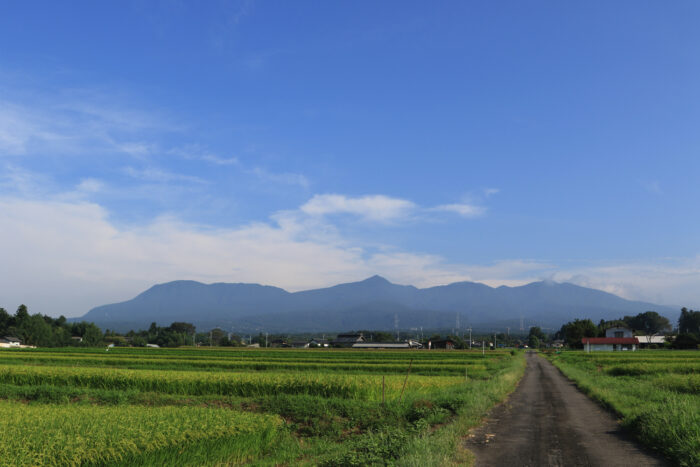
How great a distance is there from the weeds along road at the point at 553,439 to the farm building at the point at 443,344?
144m

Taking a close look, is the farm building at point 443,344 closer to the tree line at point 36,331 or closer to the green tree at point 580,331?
the green tree at point 580,331

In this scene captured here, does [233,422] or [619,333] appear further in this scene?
[619,333]

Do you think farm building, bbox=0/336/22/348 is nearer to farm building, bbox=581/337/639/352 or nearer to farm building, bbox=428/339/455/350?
farm building, bbox=428/339/455/350

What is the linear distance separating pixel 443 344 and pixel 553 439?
158363mm

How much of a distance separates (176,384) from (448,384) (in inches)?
677

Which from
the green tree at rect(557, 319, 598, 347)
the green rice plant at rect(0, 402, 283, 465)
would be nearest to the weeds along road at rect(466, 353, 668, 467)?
the green rice plant at rect(0, 402, 283, 465)

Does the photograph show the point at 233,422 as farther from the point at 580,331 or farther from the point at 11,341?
the point at 580,331

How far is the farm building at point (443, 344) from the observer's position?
16500cm

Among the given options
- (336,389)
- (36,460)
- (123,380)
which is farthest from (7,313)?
(36,460)

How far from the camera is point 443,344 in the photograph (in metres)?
169

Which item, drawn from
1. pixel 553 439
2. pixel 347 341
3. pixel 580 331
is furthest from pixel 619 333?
pixel 553 439

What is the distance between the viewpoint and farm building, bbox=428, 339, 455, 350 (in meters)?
165

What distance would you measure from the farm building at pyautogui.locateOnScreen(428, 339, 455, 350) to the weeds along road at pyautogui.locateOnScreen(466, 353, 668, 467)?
474ft

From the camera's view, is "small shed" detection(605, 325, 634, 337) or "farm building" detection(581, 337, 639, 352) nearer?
"farm building" detection(581, 337, 639, 352)
